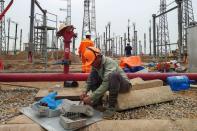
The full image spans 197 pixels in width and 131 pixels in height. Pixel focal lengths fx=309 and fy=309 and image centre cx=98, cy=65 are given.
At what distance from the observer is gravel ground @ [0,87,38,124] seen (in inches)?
205

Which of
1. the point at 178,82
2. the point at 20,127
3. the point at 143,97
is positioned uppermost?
the point at 178,82

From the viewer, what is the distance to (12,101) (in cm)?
638

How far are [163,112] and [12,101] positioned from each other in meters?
3.12

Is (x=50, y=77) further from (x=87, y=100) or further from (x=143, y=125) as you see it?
(x=143, y=125)

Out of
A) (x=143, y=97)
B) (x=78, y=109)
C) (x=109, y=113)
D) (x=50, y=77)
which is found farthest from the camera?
(x=50, y=77)

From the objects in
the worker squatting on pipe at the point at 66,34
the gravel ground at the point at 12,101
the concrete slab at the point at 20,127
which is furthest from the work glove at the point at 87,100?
the worker squatting on pipe at the point at 66,34

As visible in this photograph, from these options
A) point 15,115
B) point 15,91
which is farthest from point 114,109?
point 15,91

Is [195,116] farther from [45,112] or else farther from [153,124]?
[45,112]

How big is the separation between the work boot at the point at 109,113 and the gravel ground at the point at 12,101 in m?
1.53

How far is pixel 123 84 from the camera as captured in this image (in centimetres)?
512

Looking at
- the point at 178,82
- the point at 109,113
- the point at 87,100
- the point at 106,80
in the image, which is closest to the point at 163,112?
the point at 109,113

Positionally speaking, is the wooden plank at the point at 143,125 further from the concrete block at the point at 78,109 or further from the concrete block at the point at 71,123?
the concrete block at the point at 78,109

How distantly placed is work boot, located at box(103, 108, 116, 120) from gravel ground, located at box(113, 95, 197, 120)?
0.07 metres

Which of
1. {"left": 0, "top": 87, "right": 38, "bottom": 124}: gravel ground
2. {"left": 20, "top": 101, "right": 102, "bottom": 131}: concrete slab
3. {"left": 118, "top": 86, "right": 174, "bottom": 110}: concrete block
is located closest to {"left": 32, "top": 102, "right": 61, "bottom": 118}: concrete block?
{"left": 20, "top": 101, "right": 102, "bottom": 131}: concrete slab
